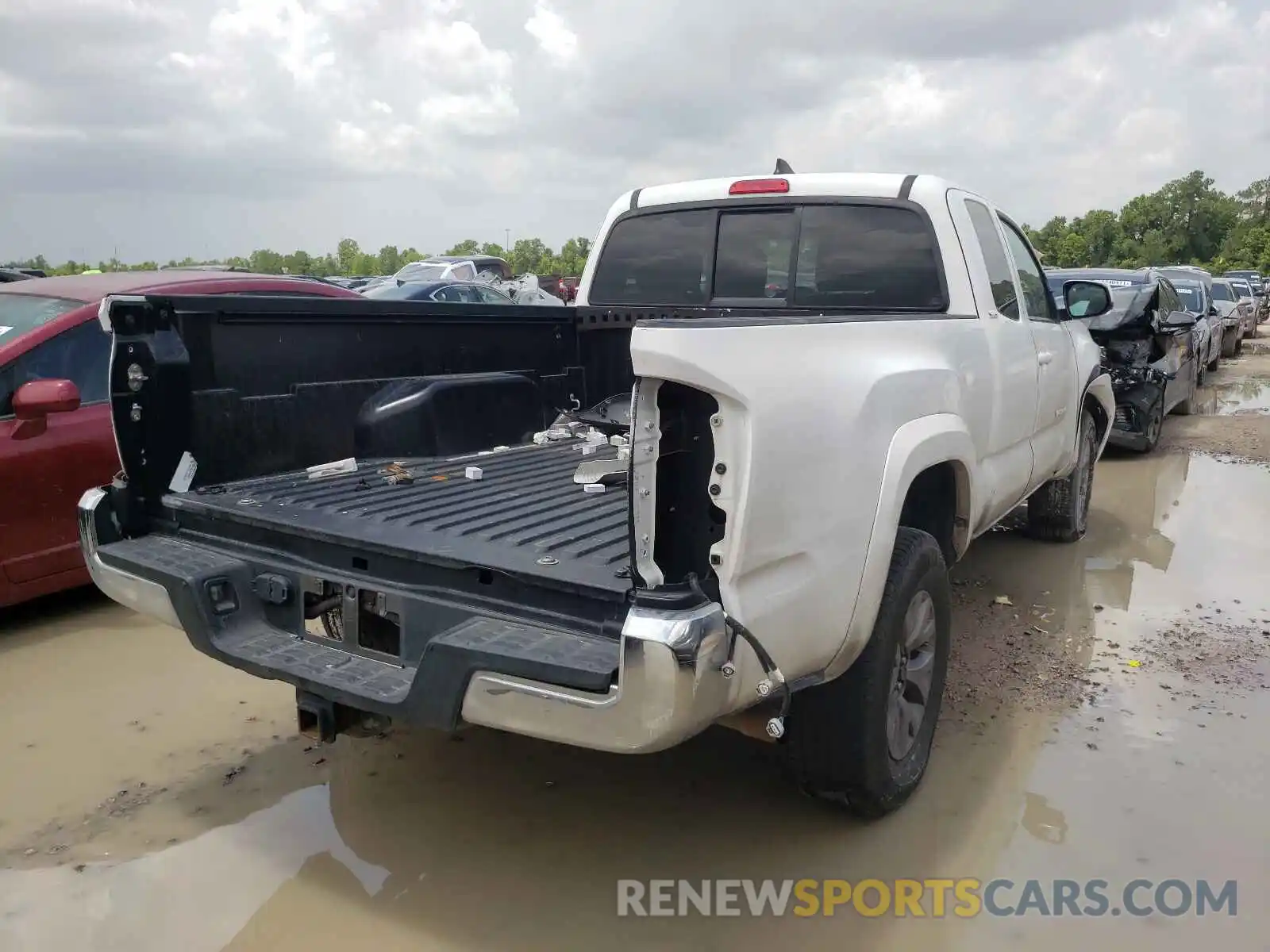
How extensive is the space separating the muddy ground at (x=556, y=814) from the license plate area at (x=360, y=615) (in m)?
0.73

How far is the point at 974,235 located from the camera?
412 cm

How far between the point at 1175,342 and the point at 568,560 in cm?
895

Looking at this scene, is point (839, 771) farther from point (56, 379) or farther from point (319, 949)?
point (56, 379)

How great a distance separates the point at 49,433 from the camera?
15.6ft

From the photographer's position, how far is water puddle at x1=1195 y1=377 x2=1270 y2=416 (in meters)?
12.6

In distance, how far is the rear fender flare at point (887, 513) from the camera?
2.65 metres

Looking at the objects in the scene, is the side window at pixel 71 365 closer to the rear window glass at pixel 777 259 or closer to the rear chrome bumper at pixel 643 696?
the rear window glass at pixel 777 259

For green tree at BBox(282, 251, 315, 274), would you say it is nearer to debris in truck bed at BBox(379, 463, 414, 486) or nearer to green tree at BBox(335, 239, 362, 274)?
green tree at BBox(335, 239, 362, 274)

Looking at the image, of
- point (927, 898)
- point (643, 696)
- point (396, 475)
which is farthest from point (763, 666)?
point (396, 475)

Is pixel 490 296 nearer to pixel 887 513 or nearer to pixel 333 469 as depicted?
pixel 333 469

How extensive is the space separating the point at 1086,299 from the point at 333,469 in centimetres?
404

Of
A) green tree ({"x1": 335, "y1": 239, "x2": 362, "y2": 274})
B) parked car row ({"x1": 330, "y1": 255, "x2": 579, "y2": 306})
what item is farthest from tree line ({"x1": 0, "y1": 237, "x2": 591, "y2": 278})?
parked car row ({"x1": 330, "y1": 255, "x2": 579, "y2": 306})

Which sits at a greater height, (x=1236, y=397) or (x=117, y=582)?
(x=117, y=582)

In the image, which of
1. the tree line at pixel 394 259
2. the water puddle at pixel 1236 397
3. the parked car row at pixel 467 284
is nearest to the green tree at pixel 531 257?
the tree line at pixel 394 259
